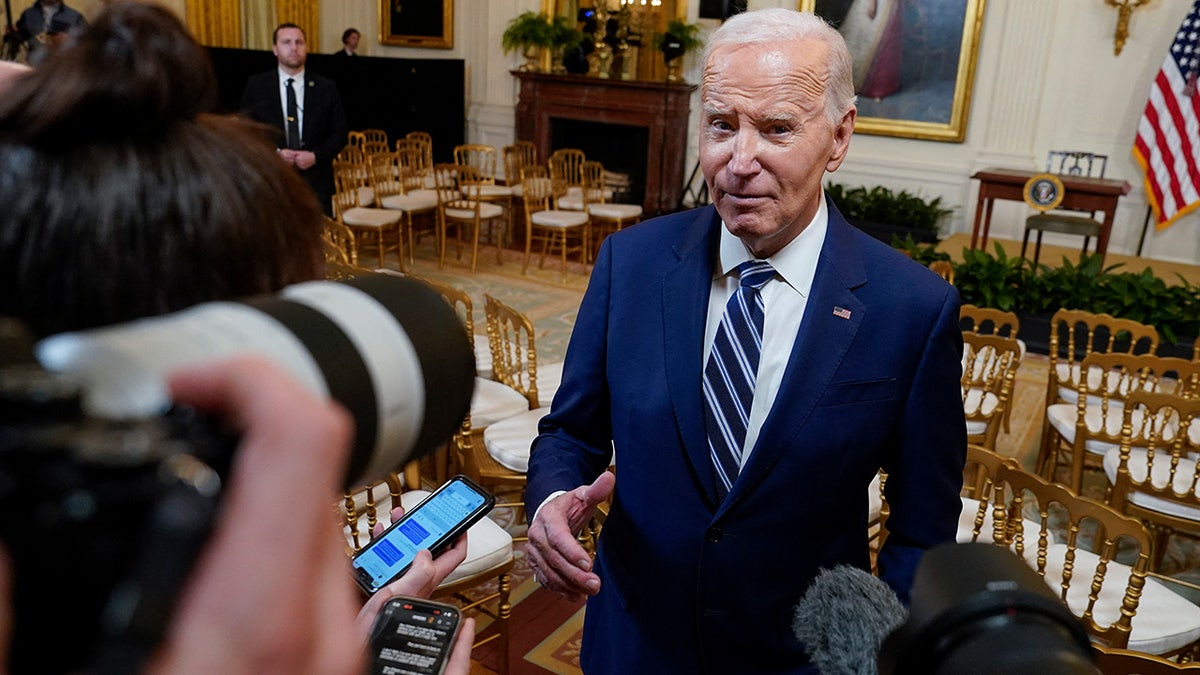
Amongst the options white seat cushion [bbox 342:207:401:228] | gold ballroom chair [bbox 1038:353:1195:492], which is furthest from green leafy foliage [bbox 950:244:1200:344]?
white seat cushion [bbox 342:207:401:228]

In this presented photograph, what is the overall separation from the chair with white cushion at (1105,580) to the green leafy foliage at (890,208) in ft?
20.0

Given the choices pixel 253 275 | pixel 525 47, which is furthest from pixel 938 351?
pixel 525 47

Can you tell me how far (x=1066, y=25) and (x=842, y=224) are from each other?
8034mm

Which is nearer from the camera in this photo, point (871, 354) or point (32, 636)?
point (32, 636)

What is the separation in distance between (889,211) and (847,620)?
8337 mm

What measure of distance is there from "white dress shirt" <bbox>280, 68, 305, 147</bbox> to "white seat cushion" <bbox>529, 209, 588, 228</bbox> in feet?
6.29

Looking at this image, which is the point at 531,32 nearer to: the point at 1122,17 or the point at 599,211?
the point at 599,211

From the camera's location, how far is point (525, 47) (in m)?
9.49

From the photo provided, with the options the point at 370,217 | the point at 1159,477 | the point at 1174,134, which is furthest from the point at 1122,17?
the point at 370,217

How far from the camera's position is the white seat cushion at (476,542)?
7.72 ft

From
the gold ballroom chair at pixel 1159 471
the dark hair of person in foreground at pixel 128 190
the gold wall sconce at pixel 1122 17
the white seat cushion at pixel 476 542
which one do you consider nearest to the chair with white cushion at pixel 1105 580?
the gold ballroom chair at pixel 1159 471

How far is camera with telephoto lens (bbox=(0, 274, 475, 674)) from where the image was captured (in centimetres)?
35

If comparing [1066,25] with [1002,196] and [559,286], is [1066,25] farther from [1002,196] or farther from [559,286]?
[559,286]

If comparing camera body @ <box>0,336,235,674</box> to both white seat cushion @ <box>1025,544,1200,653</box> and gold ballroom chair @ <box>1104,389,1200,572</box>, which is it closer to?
white seat cushion @ <box>1025,544,1200,653</box>
